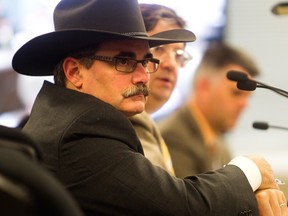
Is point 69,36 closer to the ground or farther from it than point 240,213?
farther from it

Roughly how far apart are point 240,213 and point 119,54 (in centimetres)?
45

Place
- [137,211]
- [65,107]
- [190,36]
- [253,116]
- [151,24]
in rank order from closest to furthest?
[137,211] < [65,107] < [190,36] < [151,24] < [253,116]

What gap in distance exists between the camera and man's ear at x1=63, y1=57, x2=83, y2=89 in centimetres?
132

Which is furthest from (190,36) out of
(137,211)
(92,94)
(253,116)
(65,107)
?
(253,116)

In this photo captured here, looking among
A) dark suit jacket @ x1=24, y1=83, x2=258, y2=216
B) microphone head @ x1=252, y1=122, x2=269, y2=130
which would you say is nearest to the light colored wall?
microphone head @ x1=252, y1=122, x2=269, y2=130

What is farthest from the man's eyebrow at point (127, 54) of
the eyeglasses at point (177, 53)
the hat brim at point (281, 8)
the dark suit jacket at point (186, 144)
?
the dark suit jacket at point (186, 144)

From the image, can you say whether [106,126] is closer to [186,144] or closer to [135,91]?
[135,91]

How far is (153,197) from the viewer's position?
3.66 feet

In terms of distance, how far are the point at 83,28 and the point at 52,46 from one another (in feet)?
0.29

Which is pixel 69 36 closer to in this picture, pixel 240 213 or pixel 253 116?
pixel 240 213

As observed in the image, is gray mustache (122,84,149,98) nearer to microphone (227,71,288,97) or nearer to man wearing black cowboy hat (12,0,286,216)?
man wearing black cowboy hat (12,0,286,216)

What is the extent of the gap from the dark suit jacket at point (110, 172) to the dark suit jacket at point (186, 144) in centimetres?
111

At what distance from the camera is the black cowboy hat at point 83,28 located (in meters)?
1.27

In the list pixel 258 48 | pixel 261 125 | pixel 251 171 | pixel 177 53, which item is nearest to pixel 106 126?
pixel 251 171
